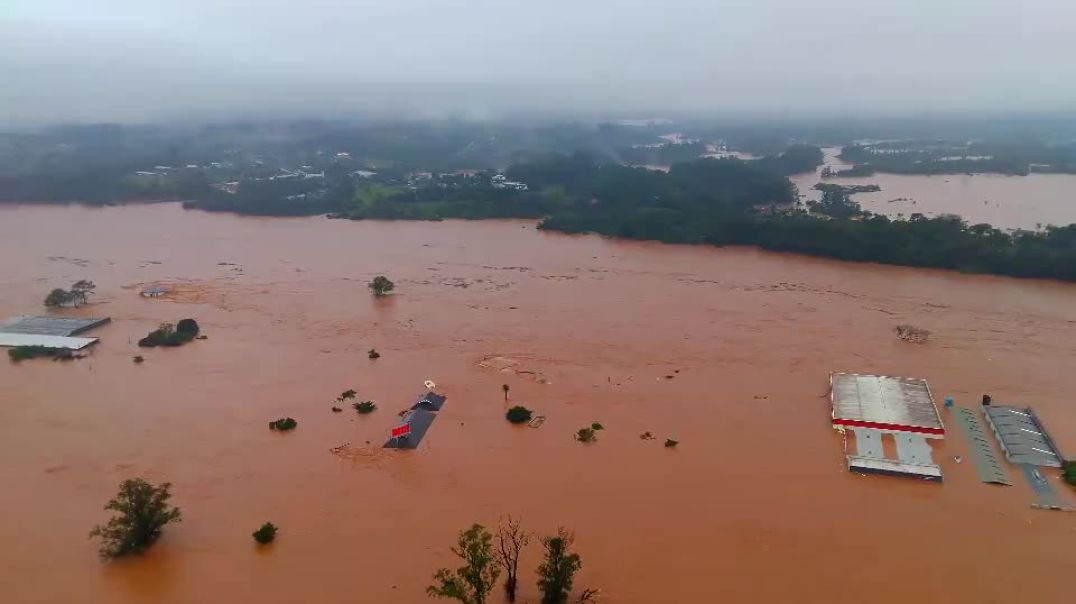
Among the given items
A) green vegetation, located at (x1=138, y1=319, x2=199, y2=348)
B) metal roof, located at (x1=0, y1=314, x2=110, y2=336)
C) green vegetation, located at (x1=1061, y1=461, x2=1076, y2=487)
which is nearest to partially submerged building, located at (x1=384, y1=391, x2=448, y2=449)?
green vegetation, located at (x1=138, y1=319, x2=199, y2=348)

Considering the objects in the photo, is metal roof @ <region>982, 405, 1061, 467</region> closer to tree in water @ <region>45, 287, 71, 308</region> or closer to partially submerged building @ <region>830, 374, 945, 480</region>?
partially submerged building @ <region>830, 374, 945, 480</region>

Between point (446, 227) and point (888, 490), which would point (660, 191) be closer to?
point (446, 227)

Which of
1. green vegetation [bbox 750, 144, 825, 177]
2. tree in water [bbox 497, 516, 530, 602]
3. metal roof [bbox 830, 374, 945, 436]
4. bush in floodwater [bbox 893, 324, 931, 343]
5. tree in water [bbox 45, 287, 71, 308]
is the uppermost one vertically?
green vegetation [bbox 750, 144, 825, 177]

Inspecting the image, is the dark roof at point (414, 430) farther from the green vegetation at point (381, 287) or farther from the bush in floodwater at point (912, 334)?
the bush in floodwater at point (912, 334)

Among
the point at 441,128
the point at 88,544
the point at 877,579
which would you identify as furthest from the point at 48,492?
the point at 441,128

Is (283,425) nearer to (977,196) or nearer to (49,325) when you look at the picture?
(49,325)

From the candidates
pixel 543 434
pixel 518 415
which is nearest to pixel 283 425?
pixel 518 415
